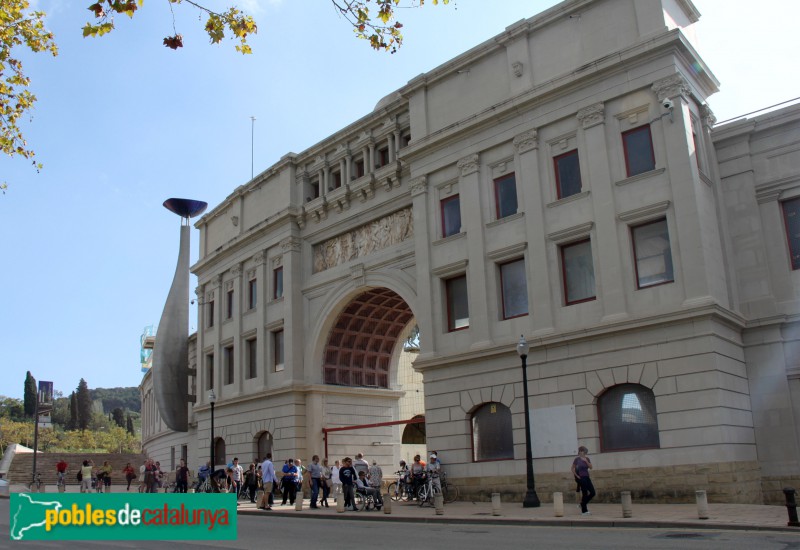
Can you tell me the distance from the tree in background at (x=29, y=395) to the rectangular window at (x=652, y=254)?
11782 centimetres

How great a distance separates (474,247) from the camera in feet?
92.6

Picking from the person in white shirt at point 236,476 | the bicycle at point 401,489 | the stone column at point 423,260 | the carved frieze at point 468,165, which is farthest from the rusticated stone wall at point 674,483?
the person in white shirt at point 236,476

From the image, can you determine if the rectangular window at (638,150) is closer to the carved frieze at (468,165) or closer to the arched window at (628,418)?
the carved frieze at (468,165)

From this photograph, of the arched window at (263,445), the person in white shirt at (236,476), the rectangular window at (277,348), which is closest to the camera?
the person in white shirt at (236,476)

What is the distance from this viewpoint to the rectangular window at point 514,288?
2709 centimetres

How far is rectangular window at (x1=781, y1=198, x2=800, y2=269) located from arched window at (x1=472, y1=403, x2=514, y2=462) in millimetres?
10228

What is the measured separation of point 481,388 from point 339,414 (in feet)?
37.4

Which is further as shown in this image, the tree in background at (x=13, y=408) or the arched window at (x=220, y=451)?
the tree in background at (x=13, y=408)

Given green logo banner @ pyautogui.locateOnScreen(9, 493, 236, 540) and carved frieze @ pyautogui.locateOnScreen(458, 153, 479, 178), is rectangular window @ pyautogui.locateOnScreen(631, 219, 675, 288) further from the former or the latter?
green logo banner @ pyautogui.locateOnScreen(9, 493, 236, 540)

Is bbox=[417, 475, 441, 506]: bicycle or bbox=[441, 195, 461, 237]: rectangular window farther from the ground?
bbox=[441, 195, 461, 237]: rectangular window

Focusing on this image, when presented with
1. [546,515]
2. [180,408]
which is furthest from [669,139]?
[180,408]

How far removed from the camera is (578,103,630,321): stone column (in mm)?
24125

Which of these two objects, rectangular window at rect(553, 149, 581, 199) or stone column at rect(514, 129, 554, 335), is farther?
rectangular window at rect(553, 149, 581, 199)

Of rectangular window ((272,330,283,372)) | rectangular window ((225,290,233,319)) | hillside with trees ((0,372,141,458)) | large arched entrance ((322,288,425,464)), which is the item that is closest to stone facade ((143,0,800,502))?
large arched entrance ((322,288,425,464))
